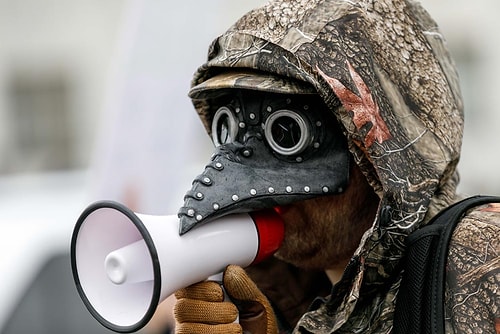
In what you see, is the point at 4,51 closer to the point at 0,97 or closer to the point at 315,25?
the point at 0,97

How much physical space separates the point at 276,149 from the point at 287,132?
42 millimetres

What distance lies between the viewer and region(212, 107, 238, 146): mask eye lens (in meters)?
1.83

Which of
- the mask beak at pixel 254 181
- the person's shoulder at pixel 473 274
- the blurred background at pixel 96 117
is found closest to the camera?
the person's shoulder at pixel 473 274

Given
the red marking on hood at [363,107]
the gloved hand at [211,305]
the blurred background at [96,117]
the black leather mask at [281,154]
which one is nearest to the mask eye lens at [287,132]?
the black leather mask at [281,154]

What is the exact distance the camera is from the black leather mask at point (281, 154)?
172cm

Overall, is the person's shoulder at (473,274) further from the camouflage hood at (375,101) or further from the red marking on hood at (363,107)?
the red marking on hood at (363,107)

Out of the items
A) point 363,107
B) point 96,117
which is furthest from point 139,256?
point 96,117

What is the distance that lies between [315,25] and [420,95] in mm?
254

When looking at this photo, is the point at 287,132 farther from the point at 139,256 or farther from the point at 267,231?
the point at 139,256

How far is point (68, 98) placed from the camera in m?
11.5

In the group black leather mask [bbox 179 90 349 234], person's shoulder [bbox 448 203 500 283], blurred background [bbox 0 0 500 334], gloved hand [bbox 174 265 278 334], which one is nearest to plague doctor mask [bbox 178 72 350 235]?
black leather mask [bbox 179 90 349 234]

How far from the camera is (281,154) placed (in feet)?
5.80

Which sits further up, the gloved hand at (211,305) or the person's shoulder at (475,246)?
the person's shoulder at (475,246)

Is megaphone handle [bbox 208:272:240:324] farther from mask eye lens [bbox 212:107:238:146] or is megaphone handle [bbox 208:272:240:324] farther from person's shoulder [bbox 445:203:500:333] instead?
person's shoulder [bbox 445:203:500:333]
